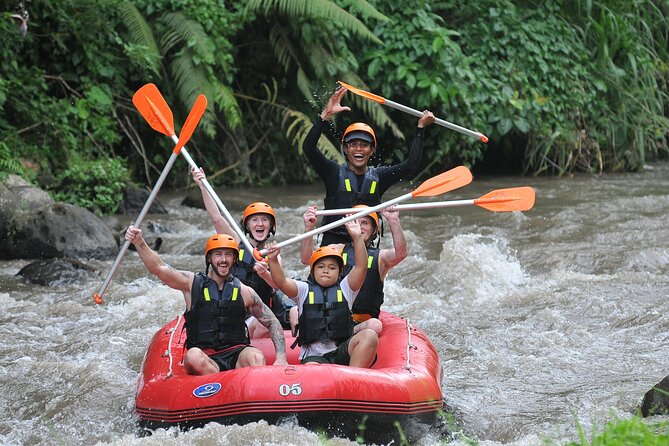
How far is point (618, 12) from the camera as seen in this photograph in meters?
15.2

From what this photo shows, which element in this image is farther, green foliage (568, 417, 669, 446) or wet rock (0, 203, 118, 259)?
wet rock (0, 203, 118, 259)

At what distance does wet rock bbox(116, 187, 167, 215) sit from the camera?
34.9 feet

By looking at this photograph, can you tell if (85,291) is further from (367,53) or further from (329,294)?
(367,53)

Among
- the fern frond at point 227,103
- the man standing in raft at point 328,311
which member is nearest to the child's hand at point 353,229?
the man standing in raft at point 328,311

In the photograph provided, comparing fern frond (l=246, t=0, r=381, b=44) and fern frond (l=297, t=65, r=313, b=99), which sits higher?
fern frond (l=246, t=0, r=381, b=44)

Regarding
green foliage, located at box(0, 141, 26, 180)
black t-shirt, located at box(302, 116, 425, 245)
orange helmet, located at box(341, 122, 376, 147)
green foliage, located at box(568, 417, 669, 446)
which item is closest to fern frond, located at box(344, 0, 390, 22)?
green foliage, located at box(0, 141, 26, 180)

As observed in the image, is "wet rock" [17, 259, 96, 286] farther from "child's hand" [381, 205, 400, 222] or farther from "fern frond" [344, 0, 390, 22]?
"fern frond" [344, 0, 390, 22]

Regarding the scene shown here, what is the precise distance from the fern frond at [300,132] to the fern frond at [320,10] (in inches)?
48.7

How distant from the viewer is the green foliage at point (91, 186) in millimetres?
10164

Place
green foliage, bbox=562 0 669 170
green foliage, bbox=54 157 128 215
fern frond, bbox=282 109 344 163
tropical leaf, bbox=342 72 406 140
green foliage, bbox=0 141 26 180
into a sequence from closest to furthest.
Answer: green foliage, bbox=0 141 26 180, green foliage, bbox=54 157 128 215, fern frond, bbox=282 109 344 163, tropical leaf, bbox=342 72 406 140, green foliage, bbox=562 0 669 170

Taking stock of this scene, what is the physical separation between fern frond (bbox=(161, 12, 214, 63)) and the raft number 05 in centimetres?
737

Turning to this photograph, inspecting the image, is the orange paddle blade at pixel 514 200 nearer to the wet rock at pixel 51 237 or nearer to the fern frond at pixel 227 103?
the wet rock at pixel 51 237

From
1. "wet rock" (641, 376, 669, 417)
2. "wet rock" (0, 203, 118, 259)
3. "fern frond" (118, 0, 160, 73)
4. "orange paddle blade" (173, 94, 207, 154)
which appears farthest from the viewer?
"fern frond" (118, 0, 160, 73)

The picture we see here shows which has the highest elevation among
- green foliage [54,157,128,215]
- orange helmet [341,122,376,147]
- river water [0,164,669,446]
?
orange helmet [341,122,376,147]
